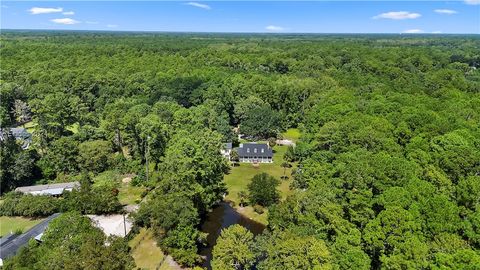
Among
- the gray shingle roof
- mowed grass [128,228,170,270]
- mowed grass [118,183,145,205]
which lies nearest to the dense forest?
mowed grass [128,228,170,270]

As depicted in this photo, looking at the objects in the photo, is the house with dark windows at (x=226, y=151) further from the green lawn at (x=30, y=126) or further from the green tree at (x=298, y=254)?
the green lawn at (x=30, y=126)

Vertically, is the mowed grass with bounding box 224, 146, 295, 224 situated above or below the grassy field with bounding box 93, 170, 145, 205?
below

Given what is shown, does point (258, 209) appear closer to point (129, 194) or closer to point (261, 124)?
point (129, 194)

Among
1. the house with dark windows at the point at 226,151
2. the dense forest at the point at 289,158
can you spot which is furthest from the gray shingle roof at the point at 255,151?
the dense forest at the point at 289,158

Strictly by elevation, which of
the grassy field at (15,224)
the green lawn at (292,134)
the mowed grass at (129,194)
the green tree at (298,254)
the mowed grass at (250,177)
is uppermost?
the green tree at (298,254)

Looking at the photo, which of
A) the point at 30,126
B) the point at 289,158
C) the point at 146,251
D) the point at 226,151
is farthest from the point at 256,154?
the point at 30,126

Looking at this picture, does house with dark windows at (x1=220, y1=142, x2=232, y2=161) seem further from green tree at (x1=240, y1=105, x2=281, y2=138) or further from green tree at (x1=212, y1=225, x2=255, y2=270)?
green tree at (x1=212, y1=225, x2=255, y2=270)
